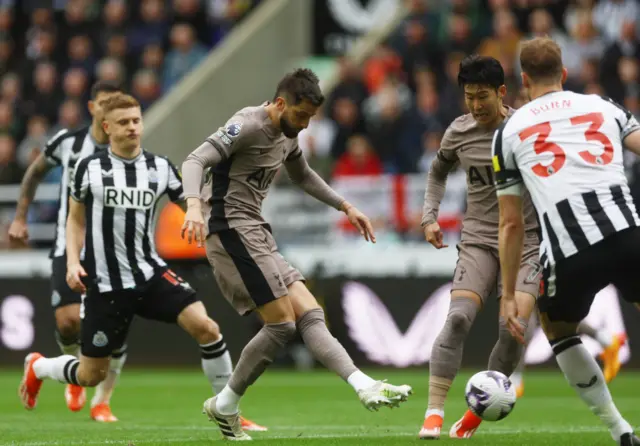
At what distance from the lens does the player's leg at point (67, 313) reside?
9.81 metres

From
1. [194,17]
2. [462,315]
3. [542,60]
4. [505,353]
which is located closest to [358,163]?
[194,17]

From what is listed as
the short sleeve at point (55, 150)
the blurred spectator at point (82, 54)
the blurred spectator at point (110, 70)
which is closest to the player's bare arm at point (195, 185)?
the short sleeve at point (55, 150)

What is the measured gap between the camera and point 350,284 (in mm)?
14844

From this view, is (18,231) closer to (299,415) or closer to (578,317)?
(299,415)

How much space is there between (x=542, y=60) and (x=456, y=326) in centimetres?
192

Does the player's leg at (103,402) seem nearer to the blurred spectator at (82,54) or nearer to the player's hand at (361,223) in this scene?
the player's hand at (361,223)

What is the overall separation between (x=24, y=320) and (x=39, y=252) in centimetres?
122

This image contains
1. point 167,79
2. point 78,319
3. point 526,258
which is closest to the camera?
point 526,258

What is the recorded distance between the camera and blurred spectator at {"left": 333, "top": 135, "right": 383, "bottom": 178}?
16.0m

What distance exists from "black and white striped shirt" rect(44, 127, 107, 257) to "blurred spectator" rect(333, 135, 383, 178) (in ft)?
21.4

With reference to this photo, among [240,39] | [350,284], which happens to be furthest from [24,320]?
[240,39]

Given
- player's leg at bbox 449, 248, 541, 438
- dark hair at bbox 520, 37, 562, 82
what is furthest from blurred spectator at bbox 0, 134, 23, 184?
dark hair at bbox 520, 37, 562, 82

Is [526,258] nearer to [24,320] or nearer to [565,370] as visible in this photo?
[565,370]

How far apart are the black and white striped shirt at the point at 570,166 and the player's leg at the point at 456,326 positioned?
1.36 m
